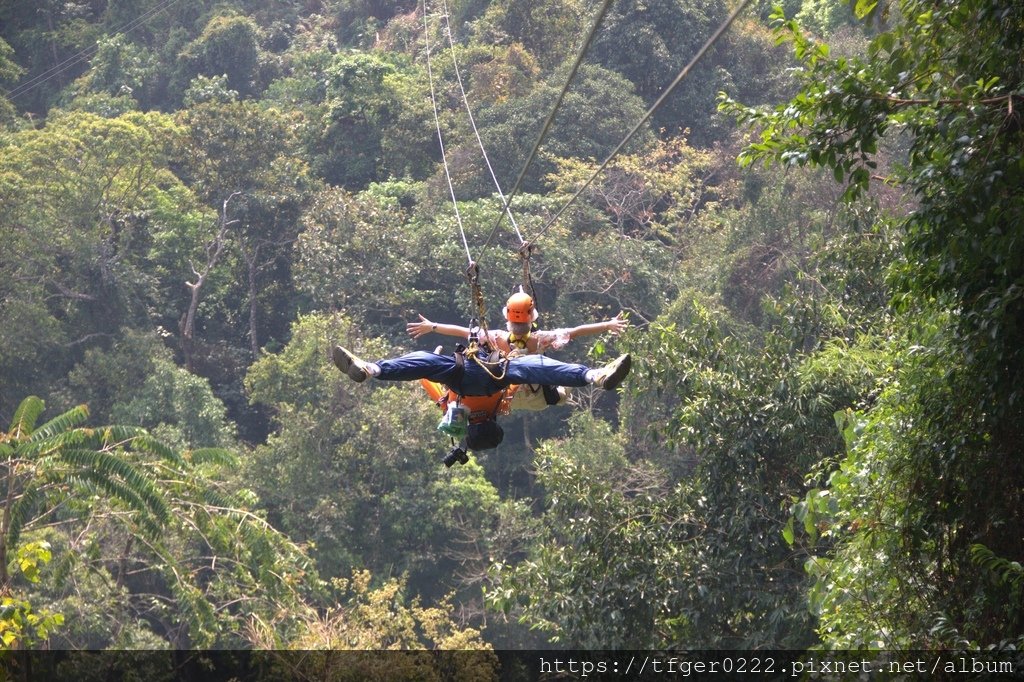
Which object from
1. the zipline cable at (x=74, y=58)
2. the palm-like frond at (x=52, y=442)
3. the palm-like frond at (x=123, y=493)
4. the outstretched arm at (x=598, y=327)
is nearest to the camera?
the outstretched arm at (x=598, y=327)

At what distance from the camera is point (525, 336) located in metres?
7.15

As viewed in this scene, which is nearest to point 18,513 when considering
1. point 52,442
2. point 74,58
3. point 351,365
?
point 52,442

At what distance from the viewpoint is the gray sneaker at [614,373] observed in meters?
6.21

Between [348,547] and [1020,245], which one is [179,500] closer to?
[348,547]

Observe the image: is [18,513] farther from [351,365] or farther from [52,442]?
[351,365]

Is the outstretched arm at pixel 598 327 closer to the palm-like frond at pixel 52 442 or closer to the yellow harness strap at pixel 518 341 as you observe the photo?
the yellow harness strap at pixel 518 341

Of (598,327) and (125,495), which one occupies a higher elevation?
(598,327)

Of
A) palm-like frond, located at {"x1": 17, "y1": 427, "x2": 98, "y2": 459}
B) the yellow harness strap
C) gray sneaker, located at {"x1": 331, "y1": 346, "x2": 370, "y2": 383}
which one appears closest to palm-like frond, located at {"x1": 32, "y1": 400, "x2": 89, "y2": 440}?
palm-like frond, located at {"x1": 17, "y1": 427, "x2": 98, "y2": 459}

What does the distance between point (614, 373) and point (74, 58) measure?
32679 millimetres

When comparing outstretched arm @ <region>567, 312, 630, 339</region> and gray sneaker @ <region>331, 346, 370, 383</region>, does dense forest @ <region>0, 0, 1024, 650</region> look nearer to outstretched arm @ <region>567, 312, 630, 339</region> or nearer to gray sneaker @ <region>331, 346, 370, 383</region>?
outstretched arm @ <region>567, 312, 630, 339</region>

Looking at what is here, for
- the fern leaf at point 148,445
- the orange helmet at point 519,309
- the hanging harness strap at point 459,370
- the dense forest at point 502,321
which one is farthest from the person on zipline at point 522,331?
the fern leaf at point 148,445

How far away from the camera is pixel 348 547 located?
20.5m

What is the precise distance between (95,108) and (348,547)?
1528cm

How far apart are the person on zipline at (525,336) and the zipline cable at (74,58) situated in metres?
30.5
